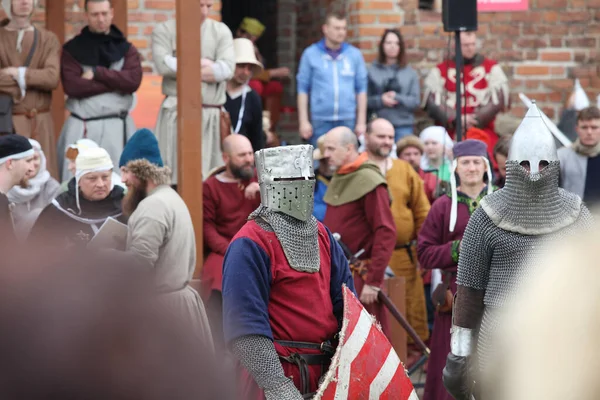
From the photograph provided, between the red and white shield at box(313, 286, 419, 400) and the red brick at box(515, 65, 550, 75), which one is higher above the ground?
the red brick at box(515, 65, 550, 75)

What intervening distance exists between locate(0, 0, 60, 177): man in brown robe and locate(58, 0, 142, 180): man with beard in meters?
0.15

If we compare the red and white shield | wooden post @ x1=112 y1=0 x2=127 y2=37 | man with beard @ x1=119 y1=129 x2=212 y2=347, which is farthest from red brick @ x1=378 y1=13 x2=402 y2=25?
the red and white shield

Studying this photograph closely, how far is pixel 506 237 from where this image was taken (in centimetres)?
430

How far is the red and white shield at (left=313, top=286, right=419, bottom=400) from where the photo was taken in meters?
3.98

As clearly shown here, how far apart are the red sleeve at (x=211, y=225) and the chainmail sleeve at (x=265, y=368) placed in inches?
135

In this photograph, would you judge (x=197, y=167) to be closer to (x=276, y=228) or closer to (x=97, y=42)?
(x=97, y=42)

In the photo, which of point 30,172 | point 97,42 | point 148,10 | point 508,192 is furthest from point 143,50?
point 508,192

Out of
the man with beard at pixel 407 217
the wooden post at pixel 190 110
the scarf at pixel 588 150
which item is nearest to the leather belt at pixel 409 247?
the man with beard at pixel 407 217

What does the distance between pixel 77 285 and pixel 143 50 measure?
31.5 ft

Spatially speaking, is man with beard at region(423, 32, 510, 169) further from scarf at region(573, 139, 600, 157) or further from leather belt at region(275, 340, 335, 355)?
leather belt at region(275, 340, 335, 355)

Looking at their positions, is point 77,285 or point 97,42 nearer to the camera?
point 77,285

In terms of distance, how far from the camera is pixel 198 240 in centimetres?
719

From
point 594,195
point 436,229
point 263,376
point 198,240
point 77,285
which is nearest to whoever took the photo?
point 77,285

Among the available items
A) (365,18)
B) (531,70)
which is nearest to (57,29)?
(365,18)
